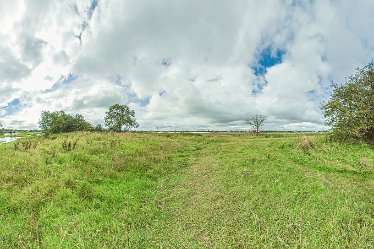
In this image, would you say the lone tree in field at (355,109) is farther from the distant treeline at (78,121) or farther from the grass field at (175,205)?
the distant treeline at (78,121)

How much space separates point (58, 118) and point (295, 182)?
8657cm

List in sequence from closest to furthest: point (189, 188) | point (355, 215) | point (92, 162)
Answer: point (355, 215)
point (189, 188)
point (92, 162)

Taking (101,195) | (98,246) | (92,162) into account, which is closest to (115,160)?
(92,162)

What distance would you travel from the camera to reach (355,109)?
25312mm

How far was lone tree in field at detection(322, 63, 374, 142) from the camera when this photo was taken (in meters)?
24.1

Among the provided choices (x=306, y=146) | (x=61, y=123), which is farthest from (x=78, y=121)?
(x=306, y=146)

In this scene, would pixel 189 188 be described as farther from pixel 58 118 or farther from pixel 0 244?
pixel 58 118

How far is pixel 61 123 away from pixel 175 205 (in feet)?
273

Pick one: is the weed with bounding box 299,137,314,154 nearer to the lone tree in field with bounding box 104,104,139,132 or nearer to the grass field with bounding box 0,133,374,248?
the grass field with bounding box 0,133,374,248

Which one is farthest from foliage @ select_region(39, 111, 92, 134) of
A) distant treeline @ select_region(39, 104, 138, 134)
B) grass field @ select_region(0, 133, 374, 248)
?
grass field @ select_region(0, 133, 374, 248)

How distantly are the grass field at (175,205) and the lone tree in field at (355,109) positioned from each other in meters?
9.37

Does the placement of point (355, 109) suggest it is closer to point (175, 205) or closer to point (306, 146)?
point (306, 146)

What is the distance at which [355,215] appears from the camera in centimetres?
817

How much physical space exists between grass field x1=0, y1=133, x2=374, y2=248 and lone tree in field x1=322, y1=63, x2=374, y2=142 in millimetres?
9370
